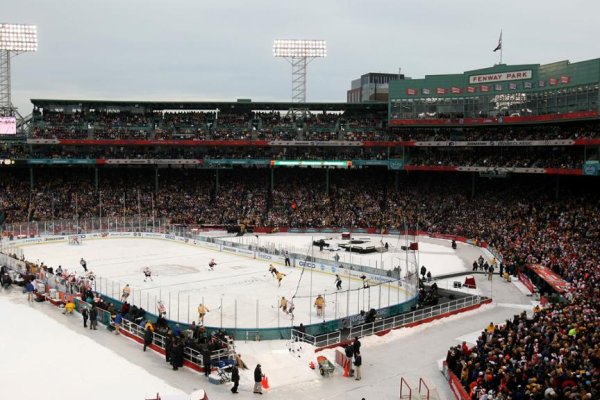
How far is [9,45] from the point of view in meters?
72.4

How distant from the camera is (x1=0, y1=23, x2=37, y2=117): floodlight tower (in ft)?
236

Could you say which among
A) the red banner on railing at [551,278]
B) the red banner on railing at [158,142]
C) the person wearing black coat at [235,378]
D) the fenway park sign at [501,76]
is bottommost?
the person wearing black coat at [235,378]

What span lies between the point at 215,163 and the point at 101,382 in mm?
54083

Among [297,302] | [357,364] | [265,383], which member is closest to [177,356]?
[265,383]

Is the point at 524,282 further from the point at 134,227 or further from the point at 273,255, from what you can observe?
the point at 134,227

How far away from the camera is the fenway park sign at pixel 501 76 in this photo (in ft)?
195

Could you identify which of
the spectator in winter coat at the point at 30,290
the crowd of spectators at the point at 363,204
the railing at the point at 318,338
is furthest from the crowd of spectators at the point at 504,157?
the spectator in winter coat at the point at 30,290

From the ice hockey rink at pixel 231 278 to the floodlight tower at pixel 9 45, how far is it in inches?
1083

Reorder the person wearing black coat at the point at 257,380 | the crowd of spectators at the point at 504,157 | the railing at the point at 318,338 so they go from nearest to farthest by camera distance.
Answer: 1. the person wearing black coat at the point at 257,380
2. the railing at the point at 318,338
3. the crowd of spectators at the point at 504,157

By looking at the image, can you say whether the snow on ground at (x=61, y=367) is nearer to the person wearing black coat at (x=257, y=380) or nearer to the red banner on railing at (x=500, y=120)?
the person wearing black coat at (x=257, y=380)

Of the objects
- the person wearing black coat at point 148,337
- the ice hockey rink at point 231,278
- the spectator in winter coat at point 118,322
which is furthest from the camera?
the ice hockey rink at point 231,278

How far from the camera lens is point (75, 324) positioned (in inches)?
1053

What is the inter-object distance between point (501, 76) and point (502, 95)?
201cm

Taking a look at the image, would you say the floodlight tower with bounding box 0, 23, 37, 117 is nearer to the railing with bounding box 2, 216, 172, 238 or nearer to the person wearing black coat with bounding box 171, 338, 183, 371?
the railing with bounding box 2, 216, 172, 238
